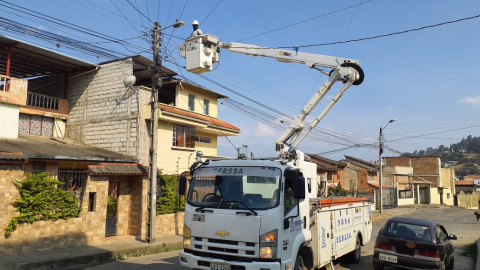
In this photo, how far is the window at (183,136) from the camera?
18953 mm

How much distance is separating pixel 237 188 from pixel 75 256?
6682 millimetres

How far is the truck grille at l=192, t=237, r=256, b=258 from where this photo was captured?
6102 mm

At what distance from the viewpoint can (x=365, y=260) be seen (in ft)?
38.9

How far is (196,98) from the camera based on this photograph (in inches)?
857

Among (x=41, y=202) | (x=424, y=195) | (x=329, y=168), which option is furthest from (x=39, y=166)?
(x=424, y=195)

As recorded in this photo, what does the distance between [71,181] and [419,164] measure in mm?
56685

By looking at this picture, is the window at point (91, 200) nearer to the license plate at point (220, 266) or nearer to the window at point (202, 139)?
the license plate at point (220, 266)

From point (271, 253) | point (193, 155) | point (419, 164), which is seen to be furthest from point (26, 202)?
point (419, 164)

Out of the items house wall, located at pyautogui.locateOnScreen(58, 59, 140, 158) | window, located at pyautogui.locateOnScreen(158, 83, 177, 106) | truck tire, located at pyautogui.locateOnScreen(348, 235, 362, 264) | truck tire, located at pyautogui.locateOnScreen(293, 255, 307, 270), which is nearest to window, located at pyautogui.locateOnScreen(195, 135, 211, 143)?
window, located at pyautogui.locateOnScreen(158, 83, 177, 106)

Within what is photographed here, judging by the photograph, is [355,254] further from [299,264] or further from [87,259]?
[87,259]

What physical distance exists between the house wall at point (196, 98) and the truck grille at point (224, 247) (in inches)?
562

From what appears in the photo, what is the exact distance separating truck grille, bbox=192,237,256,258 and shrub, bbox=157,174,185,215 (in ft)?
32.3

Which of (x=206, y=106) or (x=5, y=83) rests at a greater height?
(x=206, y=106)

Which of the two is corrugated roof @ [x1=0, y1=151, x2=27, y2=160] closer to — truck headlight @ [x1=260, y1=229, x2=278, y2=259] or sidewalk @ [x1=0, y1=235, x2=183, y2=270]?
sidewalk @ [x1=0, y1=235, x2=183, y2=270]
